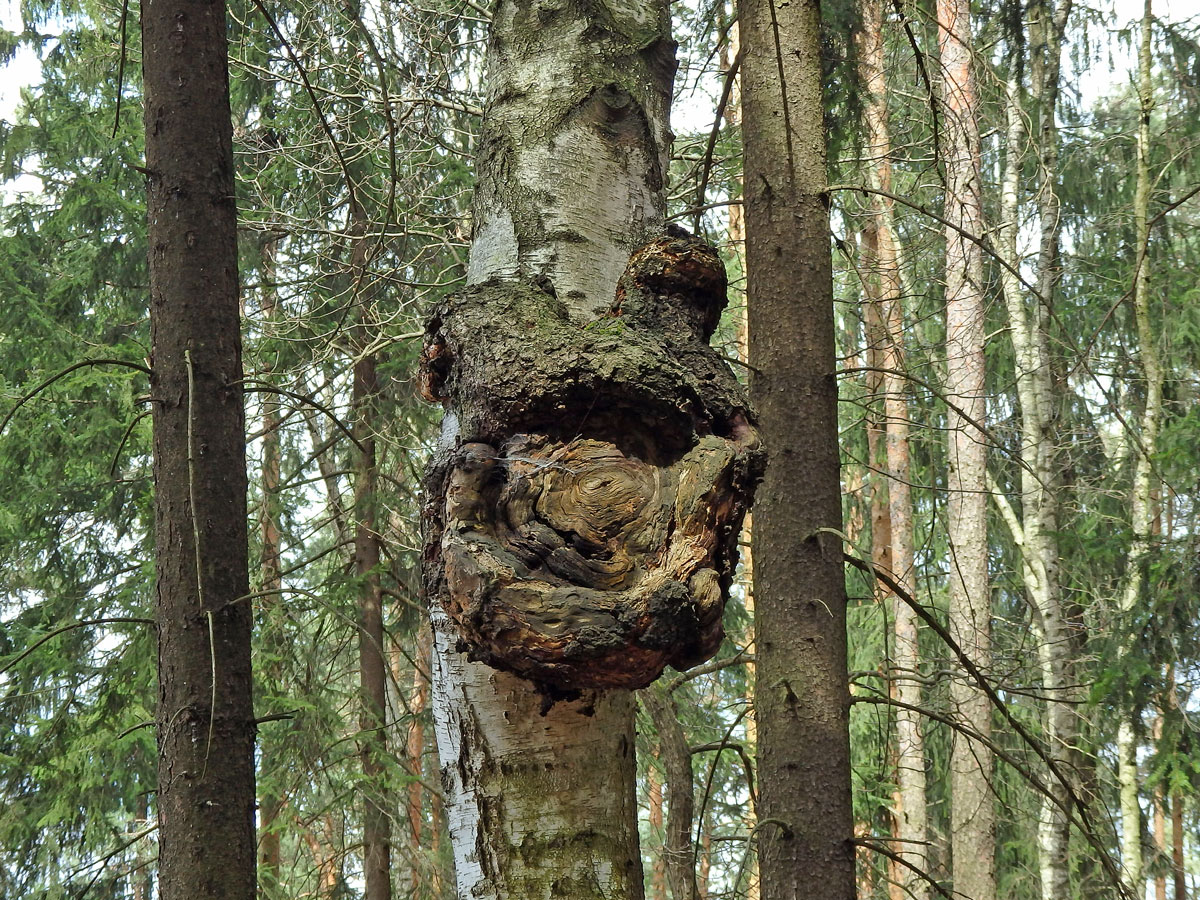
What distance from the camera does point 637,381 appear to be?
158cm

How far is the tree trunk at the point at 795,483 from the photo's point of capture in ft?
11.2

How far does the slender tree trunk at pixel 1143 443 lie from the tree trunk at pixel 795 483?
4690 mm

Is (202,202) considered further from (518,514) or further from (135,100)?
(135,100)

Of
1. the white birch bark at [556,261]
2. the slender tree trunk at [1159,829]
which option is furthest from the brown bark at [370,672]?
the white birch bark at [556,261]

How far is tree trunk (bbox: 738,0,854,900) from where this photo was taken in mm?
3414

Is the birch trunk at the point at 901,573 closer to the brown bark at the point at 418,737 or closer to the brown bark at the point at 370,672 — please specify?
the brown bark at the point at 418,737

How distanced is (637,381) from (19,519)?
33.0 feet

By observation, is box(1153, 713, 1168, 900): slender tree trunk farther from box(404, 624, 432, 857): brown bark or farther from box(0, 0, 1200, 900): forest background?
box(404, 624, 432, 857): brown bark

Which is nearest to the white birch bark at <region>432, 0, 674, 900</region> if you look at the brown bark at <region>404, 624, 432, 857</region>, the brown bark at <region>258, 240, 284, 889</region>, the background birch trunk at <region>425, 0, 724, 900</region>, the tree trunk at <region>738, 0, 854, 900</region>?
the background birch trunk at <region>425, 0, 724, 900</region>

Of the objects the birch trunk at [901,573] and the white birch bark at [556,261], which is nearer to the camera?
→ the white birch bark at [556,261]

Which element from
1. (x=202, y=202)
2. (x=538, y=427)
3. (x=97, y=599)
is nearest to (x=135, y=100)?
(x=97, y=599)

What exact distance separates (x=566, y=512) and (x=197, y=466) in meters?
2.00

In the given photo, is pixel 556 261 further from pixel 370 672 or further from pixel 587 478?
pixel 370 672

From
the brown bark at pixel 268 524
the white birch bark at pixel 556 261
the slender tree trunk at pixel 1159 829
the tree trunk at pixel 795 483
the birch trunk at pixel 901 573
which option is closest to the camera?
the white birch bark at pixel 556 261
